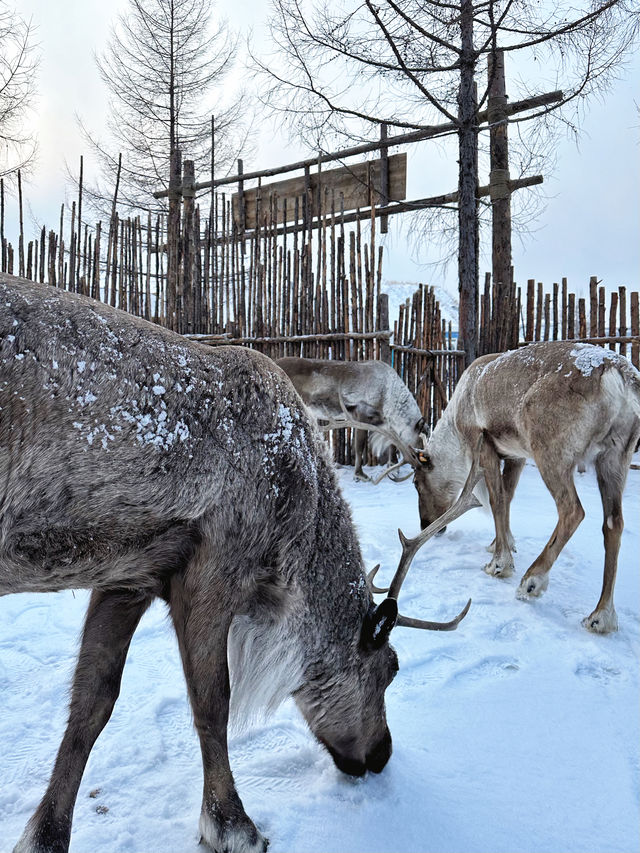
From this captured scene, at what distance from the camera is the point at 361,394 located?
7992mm

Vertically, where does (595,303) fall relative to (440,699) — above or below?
above

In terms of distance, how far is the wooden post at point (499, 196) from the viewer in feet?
25.4

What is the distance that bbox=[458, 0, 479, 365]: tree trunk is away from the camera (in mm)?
7262

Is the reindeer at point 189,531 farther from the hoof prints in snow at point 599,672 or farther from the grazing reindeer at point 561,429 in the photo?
the grazing reindeer at point 561,429

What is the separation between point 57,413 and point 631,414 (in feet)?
10.3

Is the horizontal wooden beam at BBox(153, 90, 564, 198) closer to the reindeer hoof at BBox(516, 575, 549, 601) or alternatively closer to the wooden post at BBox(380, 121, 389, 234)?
the wooden post at BBox(380, 121, 389, 234)

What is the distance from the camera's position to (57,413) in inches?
55.2

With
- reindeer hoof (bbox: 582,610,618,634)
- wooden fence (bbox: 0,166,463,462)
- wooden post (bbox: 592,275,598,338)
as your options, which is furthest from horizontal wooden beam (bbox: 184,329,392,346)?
reindeer hoof (bbox: 582,610,618,634)

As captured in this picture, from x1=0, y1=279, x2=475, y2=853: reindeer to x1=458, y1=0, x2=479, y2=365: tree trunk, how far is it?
251 inches

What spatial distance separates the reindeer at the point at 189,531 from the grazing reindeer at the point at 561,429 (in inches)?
74.9

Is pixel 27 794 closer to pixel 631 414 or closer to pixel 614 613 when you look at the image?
pixel 614 613

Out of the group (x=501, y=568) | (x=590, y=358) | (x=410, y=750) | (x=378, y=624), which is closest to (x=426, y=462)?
(x=501, y=568)

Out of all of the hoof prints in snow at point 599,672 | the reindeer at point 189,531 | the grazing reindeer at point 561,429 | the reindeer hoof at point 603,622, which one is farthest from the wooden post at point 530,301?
the reindeer at point 189,531

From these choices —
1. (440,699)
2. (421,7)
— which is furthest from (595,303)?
(440,699)
